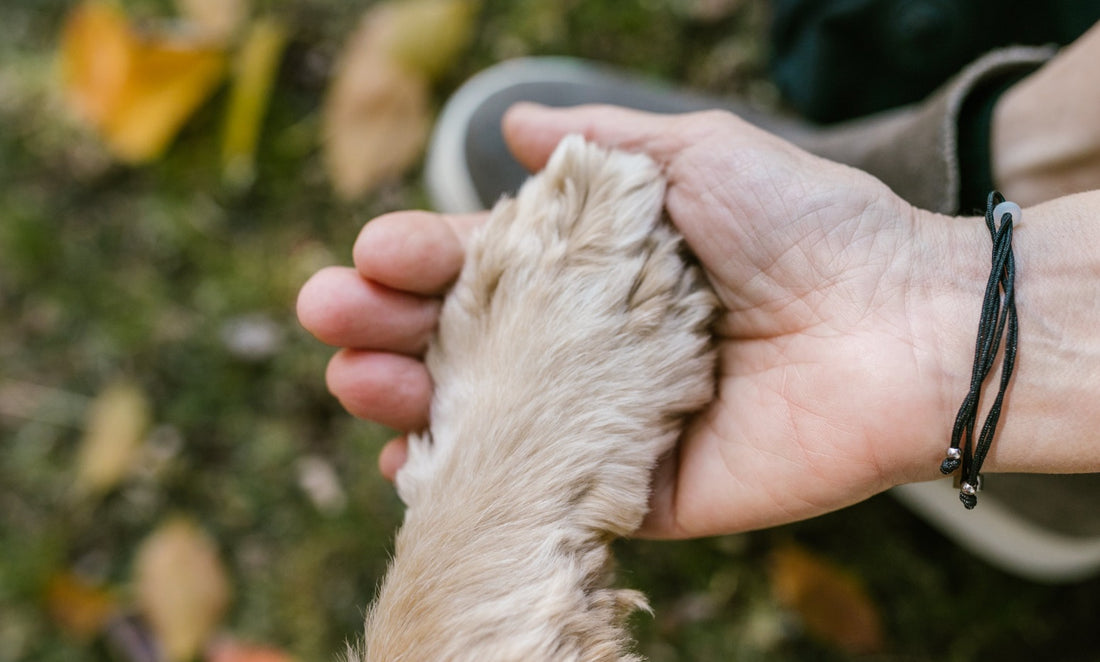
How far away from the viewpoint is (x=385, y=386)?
4.16 ft

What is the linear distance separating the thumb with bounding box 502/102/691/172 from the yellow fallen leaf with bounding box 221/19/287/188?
38.6 inches

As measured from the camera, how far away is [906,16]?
154 cm

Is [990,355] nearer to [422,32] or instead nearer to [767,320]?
[767,320]

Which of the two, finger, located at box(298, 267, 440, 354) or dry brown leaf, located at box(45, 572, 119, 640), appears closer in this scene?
finger, located at box(298, 267, 440, 354)

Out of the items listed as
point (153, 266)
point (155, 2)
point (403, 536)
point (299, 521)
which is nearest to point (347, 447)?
point (299, 521)

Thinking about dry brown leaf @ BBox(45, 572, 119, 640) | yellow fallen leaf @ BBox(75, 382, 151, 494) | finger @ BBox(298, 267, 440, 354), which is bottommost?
dry brown leaf @ BBox(45, 572, 119, 640)

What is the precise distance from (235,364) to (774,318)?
1454 mm

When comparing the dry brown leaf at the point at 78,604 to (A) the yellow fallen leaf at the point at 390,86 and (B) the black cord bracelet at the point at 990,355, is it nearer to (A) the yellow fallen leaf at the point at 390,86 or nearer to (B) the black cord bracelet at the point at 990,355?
(A) the yellow fallen leaf at the point at 390,86

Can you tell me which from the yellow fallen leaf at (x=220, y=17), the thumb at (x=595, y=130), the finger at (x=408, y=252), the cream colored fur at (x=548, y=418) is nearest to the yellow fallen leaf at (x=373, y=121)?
the yellow fallen leaf at (x=220, y=17)

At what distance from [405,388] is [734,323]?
0.53 metres

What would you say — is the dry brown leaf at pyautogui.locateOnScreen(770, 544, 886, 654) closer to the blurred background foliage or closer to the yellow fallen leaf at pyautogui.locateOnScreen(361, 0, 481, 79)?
the blurred background foliage

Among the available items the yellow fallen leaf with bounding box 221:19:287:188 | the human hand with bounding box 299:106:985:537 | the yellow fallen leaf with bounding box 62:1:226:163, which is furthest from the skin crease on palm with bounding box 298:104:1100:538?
the yellow fallen leaf with bounding box 62:1:226:163

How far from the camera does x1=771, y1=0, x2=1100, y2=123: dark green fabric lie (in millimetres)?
1522

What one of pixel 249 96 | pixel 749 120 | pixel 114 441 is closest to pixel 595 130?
pixel 749 120
